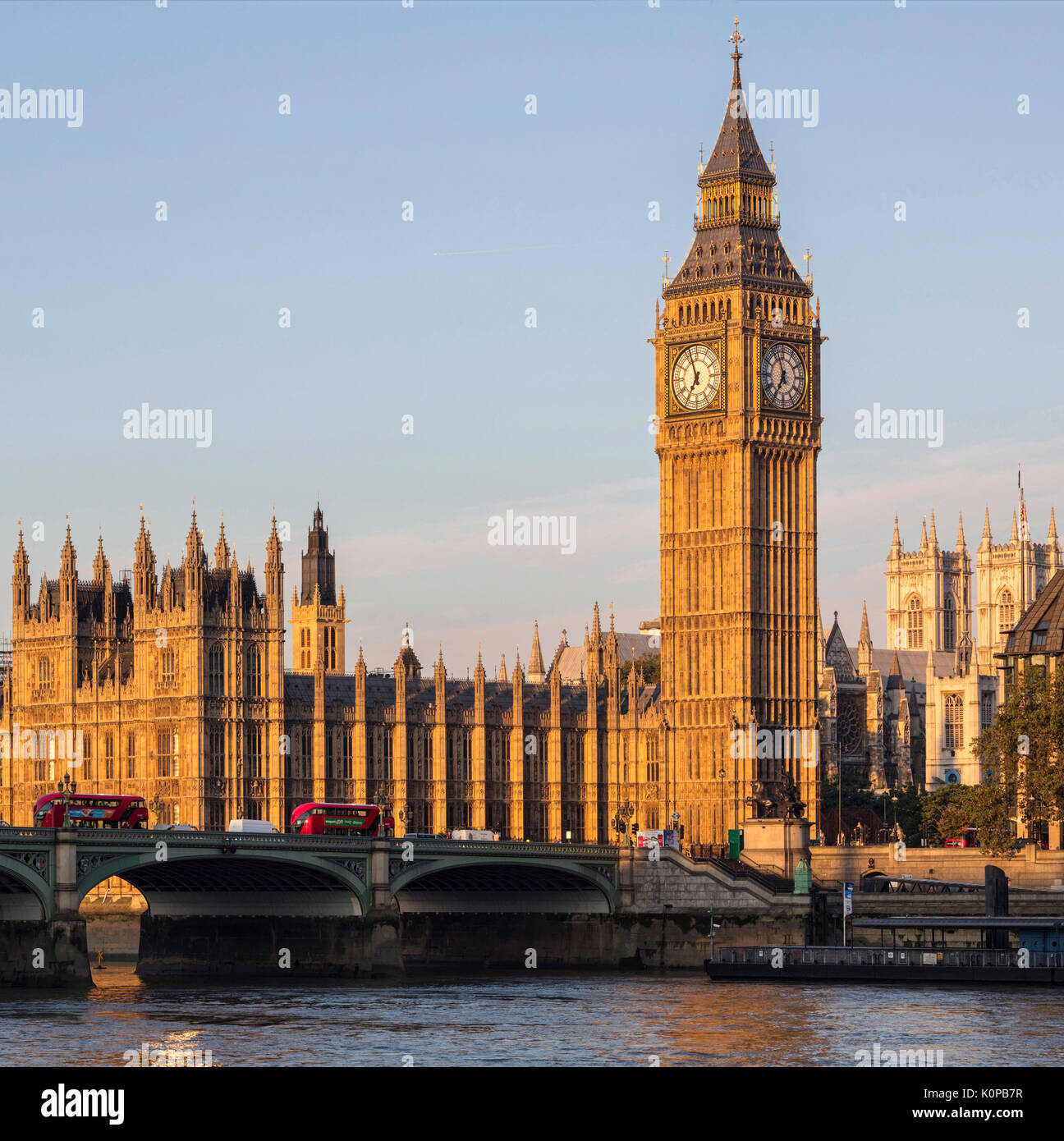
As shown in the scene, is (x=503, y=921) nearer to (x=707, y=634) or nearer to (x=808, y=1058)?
(x=707, y=634)

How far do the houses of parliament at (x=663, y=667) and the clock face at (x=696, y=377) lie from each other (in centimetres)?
10

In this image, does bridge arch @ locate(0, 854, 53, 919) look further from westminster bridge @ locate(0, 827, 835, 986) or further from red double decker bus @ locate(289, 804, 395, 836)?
red double decker bus @ locate(289, 804, 395, 836)

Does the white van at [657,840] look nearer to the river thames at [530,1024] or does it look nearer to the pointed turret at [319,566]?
the river thames at [530,1024]

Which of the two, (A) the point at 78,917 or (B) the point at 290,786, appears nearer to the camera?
(A) the point at 78,917

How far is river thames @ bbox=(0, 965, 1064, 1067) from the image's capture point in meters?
72.7

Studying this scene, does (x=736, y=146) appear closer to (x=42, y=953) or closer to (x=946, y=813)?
(x=946, y=813)

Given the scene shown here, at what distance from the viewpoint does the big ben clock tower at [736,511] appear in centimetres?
13700

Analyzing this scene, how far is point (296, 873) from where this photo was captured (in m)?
104

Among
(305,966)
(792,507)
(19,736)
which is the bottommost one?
(305,966)

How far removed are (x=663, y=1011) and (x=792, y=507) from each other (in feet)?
185

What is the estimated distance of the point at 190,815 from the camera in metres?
125

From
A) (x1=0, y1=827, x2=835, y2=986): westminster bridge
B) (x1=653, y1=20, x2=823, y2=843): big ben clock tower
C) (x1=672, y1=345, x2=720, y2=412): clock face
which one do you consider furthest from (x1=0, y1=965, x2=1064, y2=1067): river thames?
(x1=672, y1=345, x2=720, y2=412): clock face

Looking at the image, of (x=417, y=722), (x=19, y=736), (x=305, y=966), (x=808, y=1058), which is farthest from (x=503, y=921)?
(x=808, y=1058)

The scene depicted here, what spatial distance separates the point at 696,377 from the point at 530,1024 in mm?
61861
